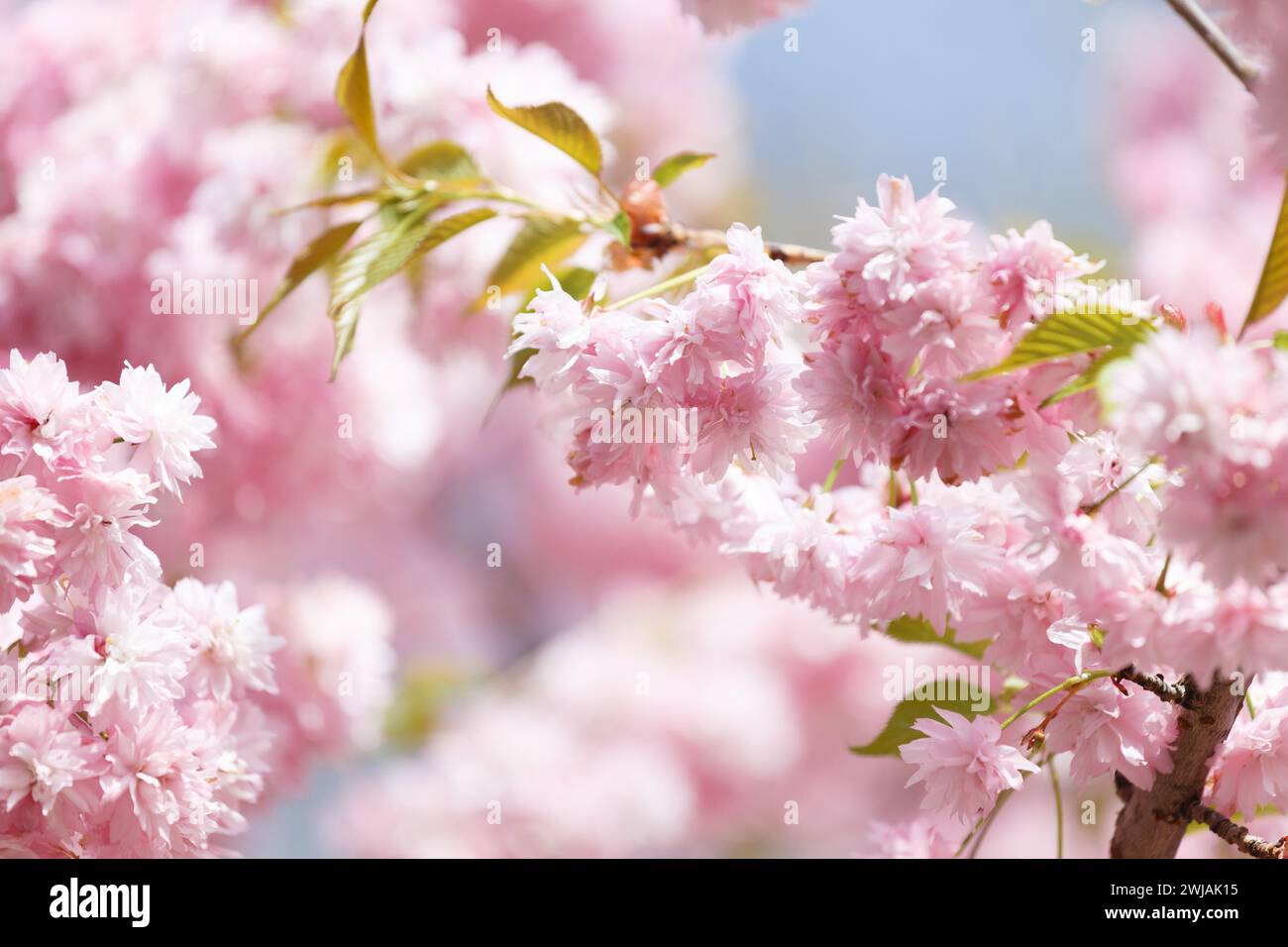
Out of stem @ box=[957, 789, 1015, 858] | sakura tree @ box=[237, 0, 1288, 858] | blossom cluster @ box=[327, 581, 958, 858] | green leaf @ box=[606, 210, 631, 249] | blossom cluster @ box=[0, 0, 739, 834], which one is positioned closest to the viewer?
sakura tree @ box=[237, 0, 1288, 858]

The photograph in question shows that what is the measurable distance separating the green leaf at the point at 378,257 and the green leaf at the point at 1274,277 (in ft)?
1.30

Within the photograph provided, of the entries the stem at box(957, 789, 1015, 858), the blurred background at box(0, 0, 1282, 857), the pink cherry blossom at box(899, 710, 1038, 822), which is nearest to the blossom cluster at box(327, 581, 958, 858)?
the blurred background at box(0, 0, 1282, 857)

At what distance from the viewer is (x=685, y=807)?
6.64 ft

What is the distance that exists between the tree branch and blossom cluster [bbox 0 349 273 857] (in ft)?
1.47

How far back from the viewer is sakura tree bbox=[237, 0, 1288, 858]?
0.44 m

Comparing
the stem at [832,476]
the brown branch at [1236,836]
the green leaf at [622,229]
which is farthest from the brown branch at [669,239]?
the brown branch at [1236,836]

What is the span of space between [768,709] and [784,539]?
5.10 feet

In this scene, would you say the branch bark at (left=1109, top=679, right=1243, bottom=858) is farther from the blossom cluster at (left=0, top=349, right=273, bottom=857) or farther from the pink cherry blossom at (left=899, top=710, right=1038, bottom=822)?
the blossom cluster at (left=0, top=349, right=273, bottom=857)

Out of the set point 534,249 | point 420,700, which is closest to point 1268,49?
point 534,249

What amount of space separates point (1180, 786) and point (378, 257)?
51cm

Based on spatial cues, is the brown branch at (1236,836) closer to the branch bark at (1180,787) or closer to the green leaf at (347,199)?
the branch bark at (1180,787)

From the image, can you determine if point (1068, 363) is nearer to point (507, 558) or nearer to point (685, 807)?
point (685, 807)
